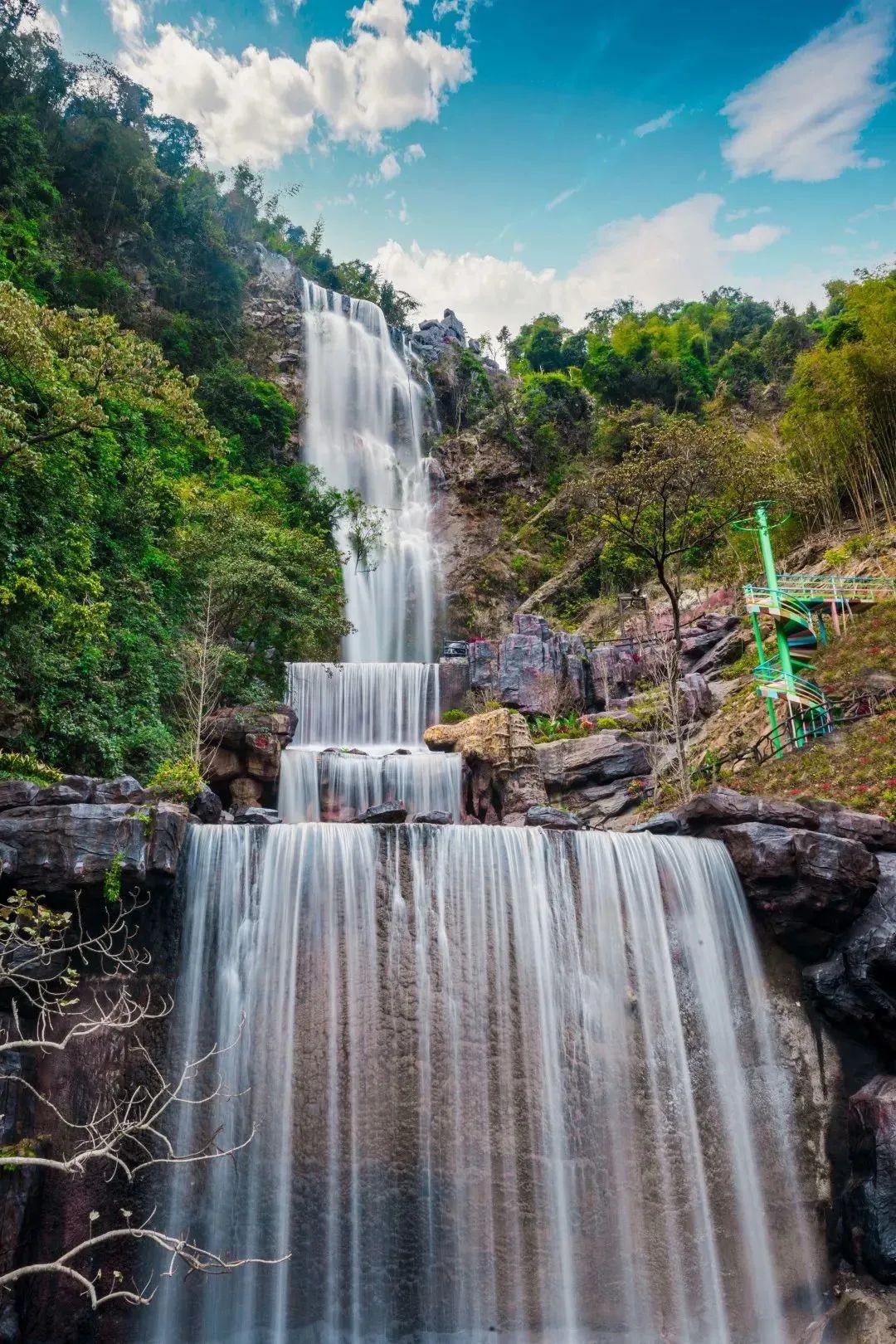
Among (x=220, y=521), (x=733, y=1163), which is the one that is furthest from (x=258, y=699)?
(x=733, y=1163)

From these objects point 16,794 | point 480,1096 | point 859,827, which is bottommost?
point 480,1096

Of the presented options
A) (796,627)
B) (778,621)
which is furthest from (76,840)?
(796,627)

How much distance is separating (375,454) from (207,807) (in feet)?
84.4

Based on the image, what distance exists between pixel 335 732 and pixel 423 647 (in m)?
9.40

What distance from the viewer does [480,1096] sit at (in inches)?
360

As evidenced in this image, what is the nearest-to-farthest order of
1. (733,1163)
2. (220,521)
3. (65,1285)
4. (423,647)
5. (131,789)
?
1. (65,1285)
2. (733,1163)
3. (131,789)
4. (220,521)
5. (423,647)

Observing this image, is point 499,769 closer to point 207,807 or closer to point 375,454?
point 207,807

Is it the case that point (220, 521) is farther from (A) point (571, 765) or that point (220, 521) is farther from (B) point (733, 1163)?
(B) point (733, 1163)

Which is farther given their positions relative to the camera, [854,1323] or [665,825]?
[665,825]

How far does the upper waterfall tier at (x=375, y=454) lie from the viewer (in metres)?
29.8

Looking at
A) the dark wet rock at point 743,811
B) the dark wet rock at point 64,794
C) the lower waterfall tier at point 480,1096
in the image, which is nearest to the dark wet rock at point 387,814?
the lower waterfall tier at point 480,1096

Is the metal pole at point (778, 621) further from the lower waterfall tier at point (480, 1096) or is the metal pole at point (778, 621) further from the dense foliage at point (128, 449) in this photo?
the dense foliage at point (128, 449)

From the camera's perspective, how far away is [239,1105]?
8891mm

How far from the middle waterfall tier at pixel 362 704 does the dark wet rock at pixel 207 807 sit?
6.90m
